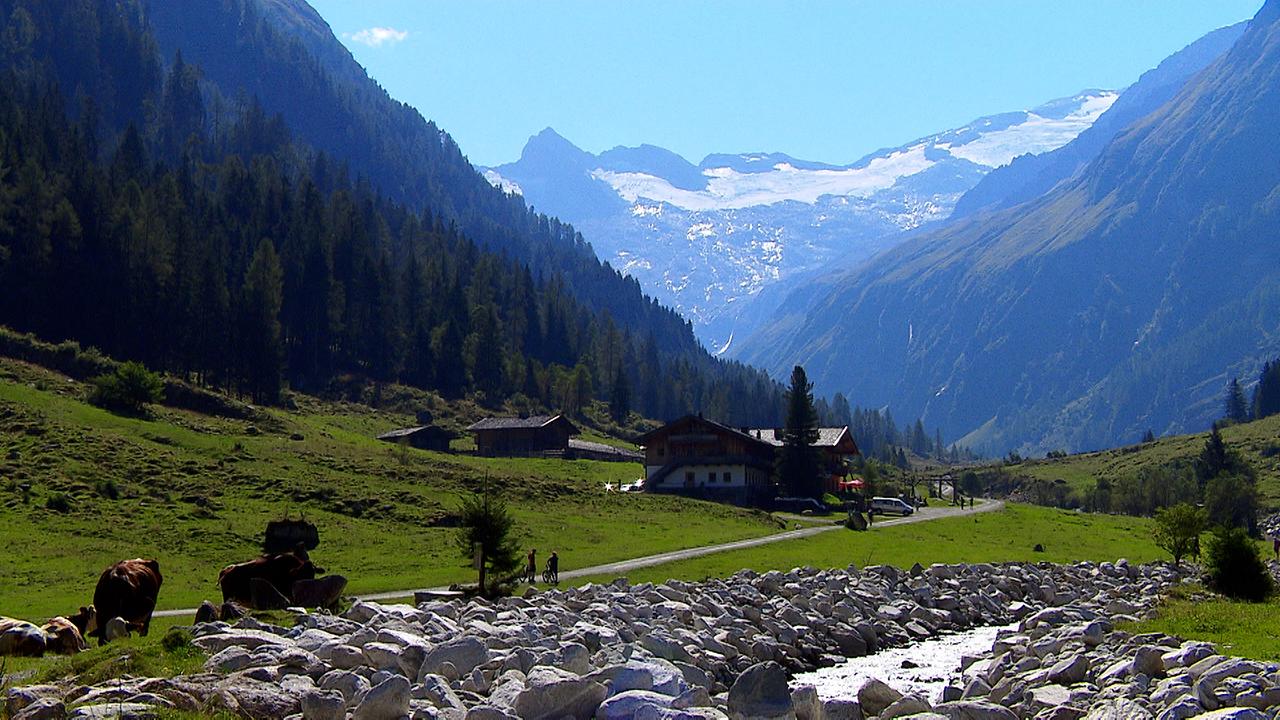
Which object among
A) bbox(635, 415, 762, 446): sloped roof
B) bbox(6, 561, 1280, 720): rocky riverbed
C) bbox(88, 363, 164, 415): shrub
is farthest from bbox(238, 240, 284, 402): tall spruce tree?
bbox(6, 561, 1280, 720): rocky riverbed

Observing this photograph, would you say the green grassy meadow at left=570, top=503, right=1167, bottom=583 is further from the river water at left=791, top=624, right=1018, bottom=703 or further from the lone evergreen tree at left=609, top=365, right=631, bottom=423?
the lone evergreen tree at left=609, top=365, right=631, bottom=423

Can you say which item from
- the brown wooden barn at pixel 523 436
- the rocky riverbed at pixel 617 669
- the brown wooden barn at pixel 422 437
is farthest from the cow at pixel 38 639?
the brown wooden barn at pixel 523 436

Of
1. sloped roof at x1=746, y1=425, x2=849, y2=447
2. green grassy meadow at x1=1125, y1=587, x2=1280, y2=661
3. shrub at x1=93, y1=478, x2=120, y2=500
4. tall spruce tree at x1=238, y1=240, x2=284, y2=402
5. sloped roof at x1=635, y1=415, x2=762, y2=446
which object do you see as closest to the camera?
green grassy meadow at x1=1125, y1=587, x2=1280, y2=661

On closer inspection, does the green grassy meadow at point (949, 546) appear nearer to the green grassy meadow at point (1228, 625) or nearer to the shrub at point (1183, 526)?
the shrub at point (1183, 526)

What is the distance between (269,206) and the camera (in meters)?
179

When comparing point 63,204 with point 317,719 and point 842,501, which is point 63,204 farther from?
point 317,719

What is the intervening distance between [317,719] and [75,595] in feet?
74.9

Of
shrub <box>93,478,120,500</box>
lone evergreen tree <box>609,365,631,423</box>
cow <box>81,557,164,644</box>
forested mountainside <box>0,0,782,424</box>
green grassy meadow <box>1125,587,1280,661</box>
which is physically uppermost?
forested mountainside <box>0,0,782,424</box>

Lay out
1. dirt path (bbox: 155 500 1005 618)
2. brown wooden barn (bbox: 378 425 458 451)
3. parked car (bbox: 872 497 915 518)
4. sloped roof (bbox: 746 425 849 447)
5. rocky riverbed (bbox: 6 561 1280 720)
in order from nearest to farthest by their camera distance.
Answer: rocky riverbed (bbox: 6 561 1280 720) < dirt path (bbox: 155 500 1005 618) < parked car (bbox: 872 497 915 518) < sloped roof (bbox: 746 425 849 447) < brown wooden barn (bbox: 378 425 458 451)

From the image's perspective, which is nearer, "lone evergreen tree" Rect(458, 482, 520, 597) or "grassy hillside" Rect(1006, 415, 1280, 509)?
"lone evergreen tree" Rect(458, 482, 520, 597)

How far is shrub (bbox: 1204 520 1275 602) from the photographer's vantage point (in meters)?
41.0

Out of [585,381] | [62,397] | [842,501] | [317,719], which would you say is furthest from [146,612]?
[585,381]

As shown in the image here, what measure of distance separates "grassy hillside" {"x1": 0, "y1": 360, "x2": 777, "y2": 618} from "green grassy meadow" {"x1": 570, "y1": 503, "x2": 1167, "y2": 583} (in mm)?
4593

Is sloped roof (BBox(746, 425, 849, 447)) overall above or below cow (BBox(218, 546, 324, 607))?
above
